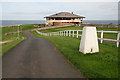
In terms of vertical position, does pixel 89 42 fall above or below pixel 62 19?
below

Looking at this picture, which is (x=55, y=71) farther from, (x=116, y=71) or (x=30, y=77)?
(x=116, y=71)

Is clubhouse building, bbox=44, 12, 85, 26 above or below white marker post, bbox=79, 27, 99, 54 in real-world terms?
above

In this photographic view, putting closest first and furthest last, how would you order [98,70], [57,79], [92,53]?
[57,79] < [98,70] < [92,53]

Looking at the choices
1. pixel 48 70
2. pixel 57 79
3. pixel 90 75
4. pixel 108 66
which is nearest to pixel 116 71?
pixel 108 66

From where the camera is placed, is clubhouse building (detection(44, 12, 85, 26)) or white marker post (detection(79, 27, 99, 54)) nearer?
white marker post (detection(79, 27, 99, 54))

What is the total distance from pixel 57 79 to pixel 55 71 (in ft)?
2.70

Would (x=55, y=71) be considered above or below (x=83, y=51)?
below

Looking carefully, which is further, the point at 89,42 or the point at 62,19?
the point at 62,19

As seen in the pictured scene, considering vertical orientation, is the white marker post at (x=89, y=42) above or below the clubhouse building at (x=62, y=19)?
below

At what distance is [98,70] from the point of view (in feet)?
17.5

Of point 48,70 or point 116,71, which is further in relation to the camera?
point 48,70

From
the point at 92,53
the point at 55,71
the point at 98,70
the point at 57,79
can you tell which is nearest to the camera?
the point at 57,79

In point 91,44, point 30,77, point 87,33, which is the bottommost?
point 30,77

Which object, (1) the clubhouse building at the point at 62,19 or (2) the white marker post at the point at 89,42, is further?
(1) the clubhouse building at the point at 62,19
